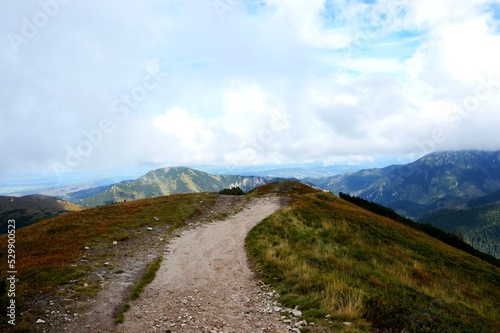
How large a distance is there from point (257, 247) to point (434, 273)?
1680 centimetres

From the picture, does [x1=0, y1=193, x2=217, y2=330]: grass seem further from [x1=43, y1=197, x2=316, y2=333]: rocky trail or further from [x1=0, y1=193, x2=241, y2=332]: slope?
[x1=43, y1=197, x2=316, y2=333]: rocky trail

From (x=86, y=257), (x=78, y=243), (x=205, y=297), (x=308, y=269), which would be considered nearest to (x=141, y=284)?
(x=205, y=297)

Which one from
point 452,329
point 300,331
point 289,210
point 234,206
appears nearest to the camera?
point 300,331

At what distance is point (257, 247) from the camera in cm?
2500

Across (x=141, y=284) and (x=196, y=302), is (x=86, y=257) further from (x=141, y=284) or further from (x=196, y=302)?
(x=196, y=302)

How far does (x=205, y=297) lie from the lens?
1557 centimetres

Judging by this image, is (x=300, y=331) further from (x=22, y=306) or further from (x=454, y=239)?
(x=454, y=239)

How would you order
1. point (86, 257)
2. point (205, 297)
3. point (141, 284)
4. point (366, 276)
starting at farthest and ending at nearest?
point (86, 257) → point (366, 276) → point (141, 284) → point (205, 297)

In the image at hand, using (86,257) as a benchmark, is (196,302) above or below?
below

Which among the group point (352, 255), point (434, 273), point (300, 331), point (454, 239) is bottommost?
point (454, 239)

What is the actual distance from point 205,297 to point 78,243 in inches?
608

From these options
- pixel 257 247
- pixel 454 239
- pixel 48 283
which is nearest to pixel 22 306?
pixel 48 283

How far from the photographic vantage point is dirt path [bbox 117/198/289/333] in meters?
12.3

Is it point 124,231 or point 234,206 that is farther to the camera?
point 234,206
